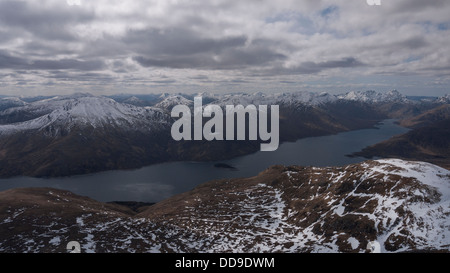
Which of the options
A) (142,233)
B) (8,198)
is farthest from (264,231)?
(8,198)
